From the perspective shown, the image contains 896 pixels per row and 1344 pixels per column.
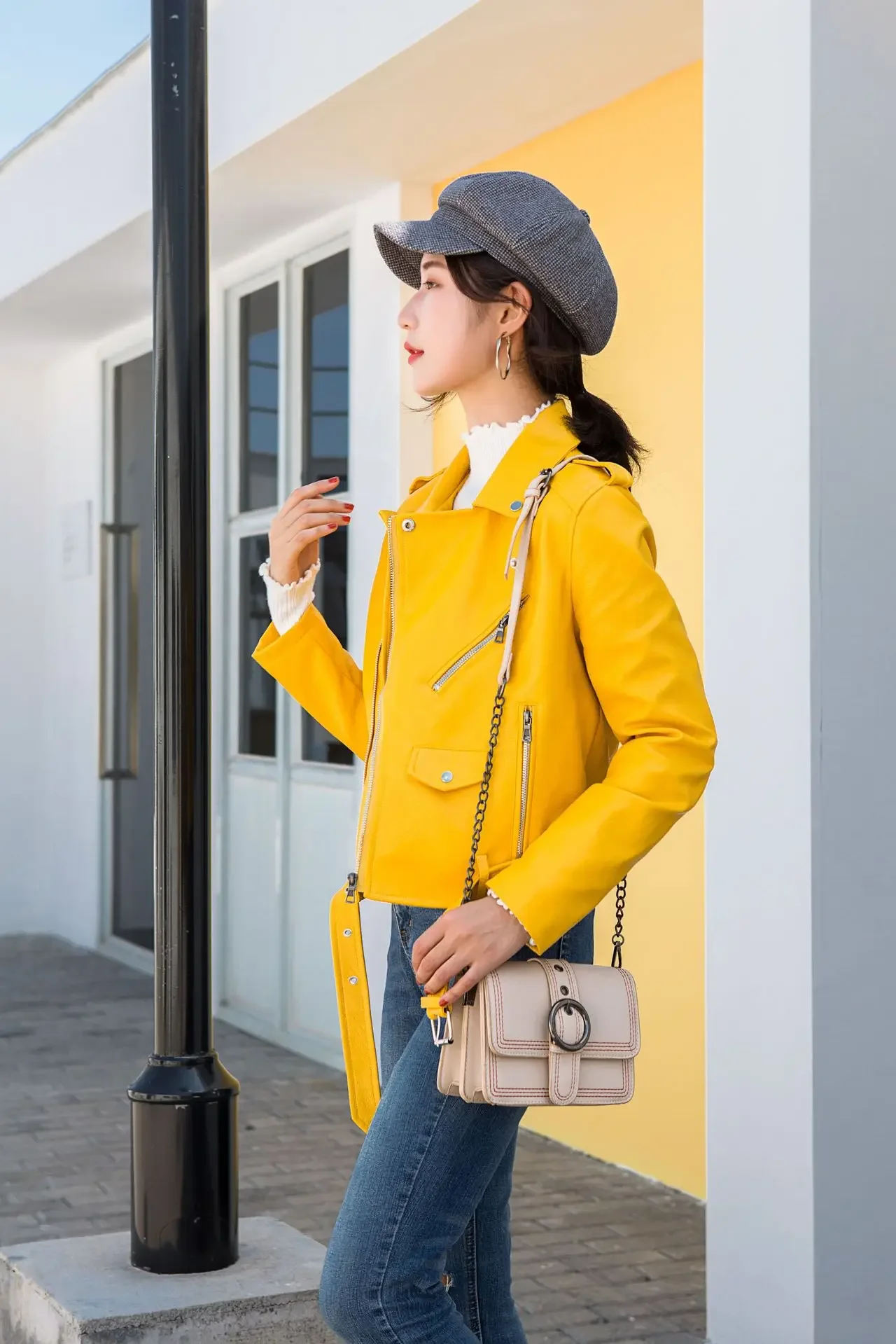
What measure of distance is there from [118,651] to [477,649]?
735 cm

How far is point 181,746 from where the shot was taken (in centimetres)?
324

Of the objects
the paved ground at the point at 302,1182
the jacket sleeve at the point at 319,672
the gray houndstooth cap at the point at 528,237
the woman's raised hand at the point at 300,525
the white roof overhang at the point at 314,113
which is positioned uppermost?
the white roof overhang at the point at 314,113

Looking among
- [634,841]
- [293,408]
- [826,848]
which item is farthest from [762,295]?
[293,408]

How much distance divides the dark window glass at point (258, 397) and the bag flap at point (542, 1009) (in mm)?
5274

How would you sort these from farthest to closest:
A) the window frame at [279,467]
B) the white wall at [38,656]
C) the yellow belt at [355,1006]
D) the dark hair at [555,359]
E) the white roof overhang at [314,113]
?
the white wall at [38,656] < the window frame at [279,467] < the white roof overhang at [314,113] < the yellow belt at [355,1006] < the dark hair at [555,359]

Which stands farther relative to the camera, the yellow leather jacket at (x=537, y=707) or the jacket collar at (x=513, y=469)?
the jacket collar at (x=513, y=469)

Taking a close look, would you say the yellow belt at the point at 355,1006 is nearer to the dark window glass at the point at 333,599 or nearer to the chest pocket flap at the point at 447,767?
the chest pocket flap at the point at 447,767

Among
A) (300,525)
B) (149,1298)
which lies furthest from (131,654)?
(300,525)

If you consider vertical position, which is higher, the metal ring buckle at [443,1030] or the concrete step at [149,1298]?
the metal ring buckle at [443,1030]

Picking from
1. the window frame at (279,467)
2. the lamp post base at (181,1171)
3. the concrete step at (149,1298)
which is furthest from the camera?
the window frame at (279,467)

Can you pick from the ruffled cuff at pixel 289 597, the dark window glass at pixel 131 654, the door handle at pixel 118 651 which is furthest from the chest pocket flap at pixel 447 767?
the door handle at pixel 118 651

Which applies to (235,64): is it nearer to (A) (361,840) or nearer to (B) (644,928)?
(B) (644,928)

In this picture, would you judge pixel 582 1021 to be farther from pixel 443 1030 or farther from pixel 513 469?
pixel 513 469

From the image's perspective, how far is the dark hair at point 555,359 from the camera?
7.08ft
